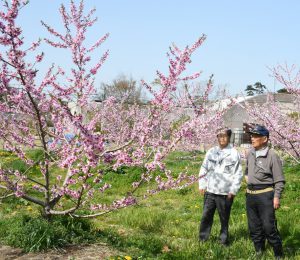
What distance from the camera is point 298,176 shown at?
40.4 ft

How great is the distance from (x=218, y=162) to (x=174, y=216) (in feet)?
5.93

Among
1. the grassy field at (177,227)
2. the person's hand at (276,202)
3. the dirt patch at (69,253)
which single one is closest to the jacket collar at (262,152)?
the person's hand at (276,202)

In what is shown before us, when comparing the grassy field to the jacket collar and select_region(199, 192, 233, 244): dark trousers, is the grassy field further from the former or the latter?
the jacket collar

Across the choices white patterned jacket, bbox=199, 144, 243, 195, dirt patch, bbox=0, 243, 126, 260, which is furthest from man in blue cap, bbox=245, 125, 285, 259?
dirt patch, bbox=0, 243, 126, 260

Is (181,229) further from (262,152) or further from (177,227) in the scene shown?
(262,152)

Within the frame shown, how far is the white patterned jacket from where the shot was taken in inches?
237

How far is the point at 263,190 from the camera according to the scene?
529 centimetres

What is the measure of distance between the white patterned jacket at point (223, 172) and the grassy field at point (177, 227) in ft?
2.55

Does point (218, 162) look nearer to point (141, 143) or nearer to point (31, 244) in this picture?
point (141, 143)

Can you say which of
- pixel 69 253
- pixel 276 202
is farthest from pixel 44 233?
pixel 276 202

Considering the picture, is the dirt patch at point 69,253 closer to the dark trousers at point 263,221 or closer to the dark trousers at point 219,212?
the dark trousers at point 219,212

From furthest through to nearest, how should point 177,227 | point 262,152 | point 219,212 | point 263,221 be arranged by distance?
point 177,227 → point 219,212 → point 262,152 → point 263,221

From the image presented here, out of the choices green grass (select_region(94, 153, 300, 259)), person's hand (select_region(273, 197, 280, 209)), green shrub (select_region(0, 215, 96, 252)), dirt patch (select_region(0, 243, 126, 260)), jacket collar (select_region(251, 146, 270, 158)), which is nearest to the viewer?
dirt patch (select_region(0, 243, 126, 260))

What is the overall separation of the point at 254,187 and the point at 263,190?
133mm
